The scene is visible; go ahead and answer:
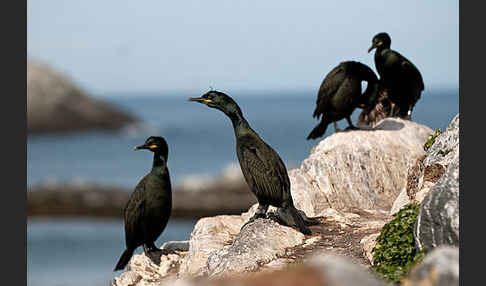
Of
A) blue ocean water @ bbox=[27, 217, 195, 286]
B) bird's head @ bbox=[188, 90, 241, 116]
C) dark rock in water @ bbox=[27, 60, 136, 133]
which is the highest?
dark rock in water @ bbox=[27, 60, 136, 133]

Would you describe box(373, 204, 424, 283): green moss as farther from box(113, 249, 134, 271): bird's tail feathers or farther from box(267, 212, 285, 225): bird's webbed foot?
box(113, 249, 134, 271): bird's tail feathers

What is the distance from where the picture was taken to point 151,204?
1129 cm

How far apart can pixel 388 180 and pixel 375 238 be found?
4.29m

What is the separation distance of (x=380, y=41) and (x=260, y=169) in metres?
5.78

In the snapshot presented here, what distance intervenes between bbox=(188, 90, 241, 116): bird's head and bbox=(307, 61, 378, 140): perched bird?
163 inches

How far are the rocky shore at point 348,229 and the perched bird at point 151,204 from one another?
395mm

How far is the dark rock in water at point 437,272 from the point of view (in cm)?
Result: 501

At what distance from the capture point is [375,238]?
29.5ft

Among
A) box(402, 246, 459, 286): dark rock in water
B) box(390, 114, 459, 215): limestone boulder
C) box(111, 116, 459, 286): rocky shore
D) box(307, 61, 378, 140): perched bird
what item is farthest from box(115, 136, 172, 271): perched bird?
box(402, 246, 459, 286): dark rock in water

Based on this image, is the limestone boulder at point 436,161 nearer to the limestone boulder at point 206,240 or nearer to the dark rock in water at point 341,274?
the limestone boulder at point 206,240

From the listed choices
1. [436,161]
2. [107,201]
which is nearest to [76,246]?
[107,201]

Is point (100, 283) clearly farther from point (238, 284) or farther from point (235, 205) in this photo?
point (238, 284)

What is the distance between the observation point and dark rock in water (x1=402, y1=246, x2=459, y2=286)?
5.01 meters

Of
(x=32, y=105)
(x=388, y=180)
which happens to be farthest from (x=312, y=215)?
(x=32, y=105)
